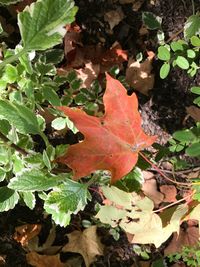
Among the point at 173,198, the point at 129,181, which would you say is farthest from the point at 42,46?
the point at 173,198

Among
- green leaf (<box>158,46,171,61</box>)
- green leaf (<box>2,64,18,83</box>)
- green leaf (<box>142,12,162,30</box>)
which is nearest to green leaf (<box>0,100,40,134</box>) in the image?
green leaf (<box>2,64,18,83</box>)

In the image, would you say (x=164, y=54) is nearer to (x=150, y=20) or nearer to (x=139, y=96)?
(x=150, y=20)

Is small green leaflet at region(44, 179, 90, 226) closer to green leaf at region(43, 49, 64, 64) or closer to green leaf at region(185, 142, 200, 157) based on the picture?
green leaf at region(185, 142, 200, 157)

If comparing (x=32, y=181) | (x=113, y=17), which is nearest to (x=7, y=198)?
(x=32, y=181)

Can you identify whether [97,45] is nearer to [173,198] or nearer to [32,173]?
[173,198]

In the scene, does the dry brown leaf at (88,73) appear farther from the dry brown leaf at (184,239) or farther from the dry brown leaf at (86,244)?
the dry brown leaf at (184,239)

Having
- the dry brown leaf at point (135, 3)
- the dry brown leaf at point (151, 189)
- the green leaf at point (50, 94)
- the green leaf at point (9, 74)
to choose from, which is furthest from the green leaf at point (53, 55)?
the dry brown leaf at point (151, 189)
